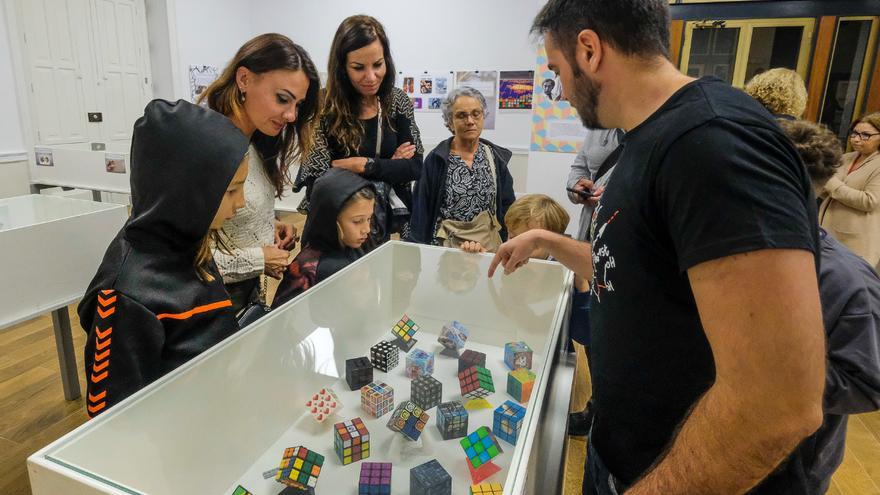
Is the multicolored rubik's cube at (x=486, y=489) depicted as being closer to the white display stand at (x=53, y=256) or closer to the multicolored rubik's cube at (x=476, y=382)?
the multicolored rubik's cube at (x=476, y=382)

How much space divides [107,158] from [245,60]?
9.09 feet

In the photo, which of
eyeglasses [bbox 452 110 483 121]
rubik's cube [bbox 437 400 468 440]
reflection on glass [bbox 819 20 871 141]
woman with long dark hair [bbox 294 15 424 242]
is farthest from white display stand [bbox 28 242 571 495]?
reflection on glass [bbox 819 20 871 141]

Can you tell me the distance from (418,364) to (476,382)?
198mm

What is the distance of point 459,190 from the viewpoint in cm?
260

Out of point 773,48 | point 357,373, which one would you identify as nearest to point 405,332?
point 357,373

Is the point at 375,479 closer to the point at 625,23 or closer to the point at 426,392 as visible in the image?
the point at 426,392

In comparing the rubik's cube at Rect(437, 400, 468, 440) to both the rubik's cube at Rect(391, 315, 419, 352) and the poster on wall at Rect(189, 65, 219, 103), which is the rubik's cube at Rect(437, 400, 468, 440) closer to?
the rubik's cube at Rect(391, 315, 419, 352)

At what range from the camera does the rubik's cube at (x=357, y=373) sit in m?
1.56

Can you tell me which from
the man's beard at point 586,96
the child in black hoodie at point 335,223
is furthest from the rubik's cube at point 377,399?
the man's beard at point 586,96

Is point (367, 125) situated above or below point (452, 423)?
above

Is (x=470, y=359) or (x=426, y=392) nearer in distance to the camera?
(x=426, y=392)

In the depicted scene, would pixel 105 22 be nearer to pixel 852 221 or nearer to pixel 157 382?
pixel 157 382

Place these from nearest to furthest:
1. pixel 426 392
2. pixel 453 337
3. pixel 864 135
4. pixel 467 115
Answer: pixel 426 392
pixel 453 337
pixel 467 115
pixel 864 135

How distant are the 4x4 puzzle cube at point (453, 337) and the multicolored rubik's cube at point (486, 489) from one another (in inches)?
25.2
